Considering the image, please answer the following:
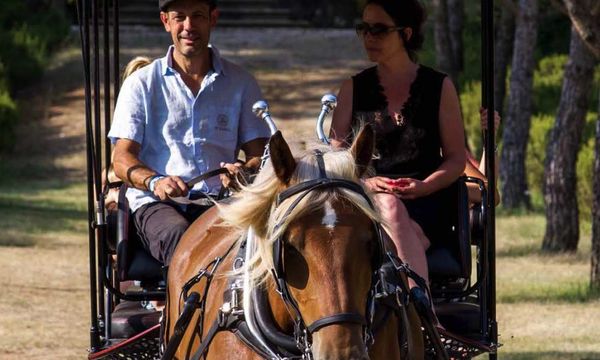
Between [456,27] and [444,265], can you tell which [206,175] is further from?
[456,27]

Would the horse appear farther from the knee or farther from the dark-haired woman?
the dark-haired woman

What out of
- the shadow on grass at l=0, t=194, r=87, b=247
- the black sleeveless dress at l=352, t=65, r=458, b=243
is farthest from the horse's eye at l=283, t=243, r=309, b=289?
the shadow on grass at l=0, t=194, r=87, b=247

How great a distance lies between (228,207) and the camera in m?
4.87

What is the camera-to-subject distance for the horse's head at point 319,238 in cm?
445

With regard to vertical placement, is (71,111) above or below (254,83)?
below

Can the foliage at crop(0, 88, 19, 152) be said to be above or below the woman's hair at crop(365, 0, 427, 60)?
below

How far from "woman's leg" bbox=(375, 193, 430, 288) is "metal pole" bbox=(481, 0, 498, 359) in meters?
0.39

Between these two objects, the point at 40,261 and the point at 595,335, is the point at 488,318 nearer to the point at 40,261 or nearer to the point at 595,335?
the point at 595,335

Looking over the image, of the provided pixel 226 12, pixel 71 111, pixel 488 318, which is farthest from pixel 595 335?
pixel 226 12

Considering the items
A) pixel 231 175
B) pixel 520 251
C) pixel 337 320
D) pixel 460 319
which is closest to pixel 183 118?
pixel 231 175

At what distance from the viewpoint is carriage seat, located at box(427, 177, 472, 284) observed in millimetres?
6645

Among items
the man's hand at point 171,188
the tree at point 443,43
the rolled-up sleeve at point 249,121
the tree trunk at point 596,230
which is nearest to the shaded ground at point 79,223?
the rolled-up sleeve at point 249,121

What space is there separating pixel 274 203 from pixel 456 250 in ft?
7.17

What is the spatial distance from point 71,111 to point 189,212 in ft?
79.2
